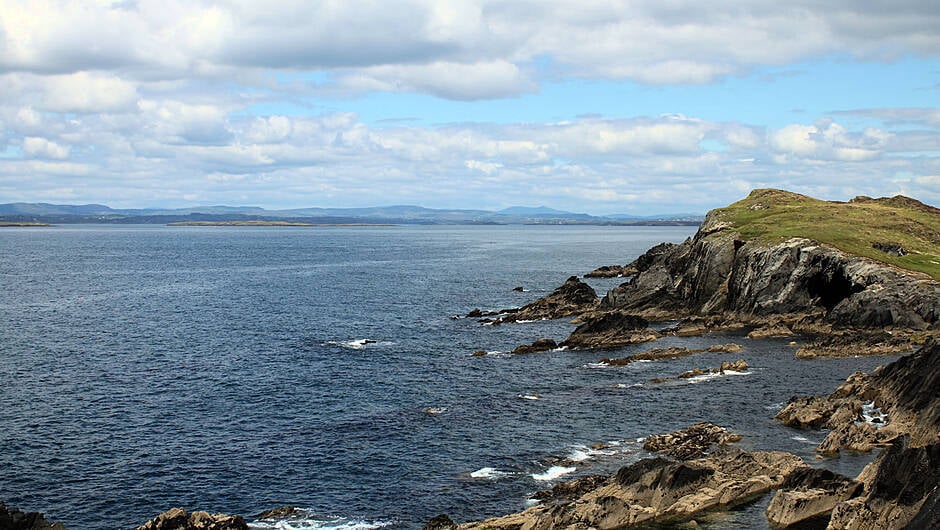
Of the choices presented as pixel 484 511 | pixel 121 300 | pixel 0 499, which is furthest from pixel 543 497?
pixel 121 300

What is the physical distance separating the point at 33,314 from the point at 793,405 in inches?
4396

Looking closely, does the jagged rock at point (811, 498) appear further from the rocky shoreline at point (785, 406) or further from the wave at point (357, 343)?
the wave at point (357, 343)

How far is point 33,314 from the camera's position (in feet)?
399

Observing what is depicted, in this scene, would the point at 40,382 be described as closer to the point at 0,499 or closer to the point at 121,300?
the point at 0,499

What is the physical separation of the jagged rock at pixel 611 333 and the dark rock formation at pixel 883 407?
32.6 m

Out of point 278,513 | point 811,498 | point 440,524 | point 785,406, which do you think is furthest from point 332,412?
point 811,498

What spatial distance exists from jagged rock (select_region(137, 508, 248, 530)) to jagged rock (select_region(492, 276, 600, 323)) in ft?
243

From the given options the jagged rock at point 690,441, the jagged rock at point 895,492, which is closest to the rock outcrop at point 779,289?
the jagged rock at point 690,441

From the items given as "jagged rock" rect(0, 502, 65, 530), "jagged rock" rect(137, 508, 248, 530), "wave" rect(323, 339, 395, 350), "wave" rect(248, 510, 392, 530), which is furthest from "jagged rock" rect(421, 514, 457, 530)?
"wave" rect(323, 339, 395, 350)

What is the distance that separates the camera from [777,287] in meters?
102

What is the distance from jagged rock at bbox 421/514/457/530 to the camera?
41562mm

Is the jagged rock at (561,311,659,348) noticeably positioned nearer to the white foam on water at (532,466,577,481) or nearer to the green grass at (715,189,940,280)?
the green grass at (715,189,940,280)

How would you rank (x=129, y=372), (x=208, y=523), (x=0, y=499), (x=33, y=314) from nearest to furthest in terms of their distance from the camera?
(x=208, y=523) → (x=0, y=499) → (x=129, y=372) → (x=33, y=314)

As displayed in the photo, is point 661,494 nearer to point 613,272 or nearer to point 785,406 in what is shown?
point 785,406
